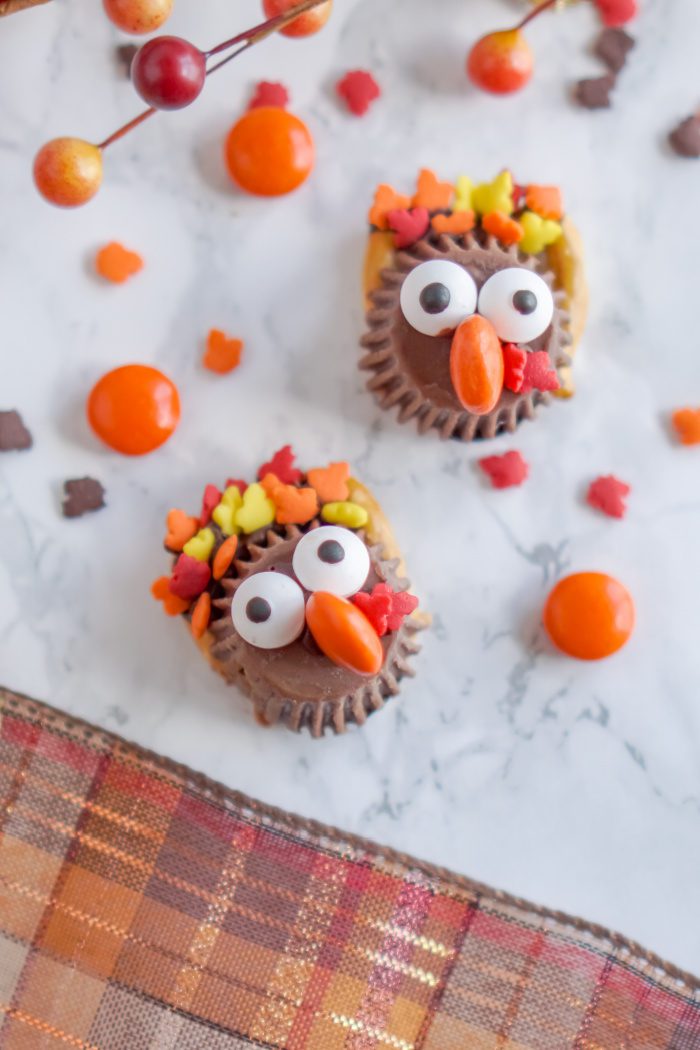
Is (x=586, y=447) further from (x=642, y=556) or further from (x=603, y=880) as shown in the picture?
(x=603, y=880)

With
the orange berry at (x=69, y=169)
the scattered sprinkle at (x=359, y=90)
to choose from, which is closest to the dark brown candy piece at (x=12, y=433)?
the orange berry at (x=69, y=169)

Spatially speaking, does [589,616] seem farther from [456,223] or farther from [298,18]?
[298,18]

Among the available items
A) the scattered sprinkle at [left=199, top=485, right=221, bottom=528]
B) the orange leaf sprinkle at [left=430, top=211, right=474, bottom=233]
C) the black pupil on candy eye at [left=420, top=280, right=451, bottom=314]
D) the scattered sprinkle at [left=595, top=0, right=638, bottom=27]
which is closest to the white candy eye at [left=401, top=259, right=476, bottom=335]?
the black pupil on candy eye at [left=420, top=280, right=451, bottom=314]

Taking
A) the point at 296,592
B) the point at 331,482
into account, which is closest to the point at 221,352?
the point at 331,482

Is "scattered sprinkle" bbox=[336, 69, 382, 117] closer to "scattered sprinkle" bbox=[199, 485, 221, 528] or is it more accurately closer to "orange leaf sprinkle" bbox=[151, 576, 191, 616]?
"scattered sprinkle" bbox=[199, 485, 221, 528]

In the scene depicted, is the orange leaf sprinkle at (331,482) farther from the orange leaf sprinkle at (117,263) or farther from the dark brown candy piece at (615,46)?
the dark brown candy piece at (615,46)
